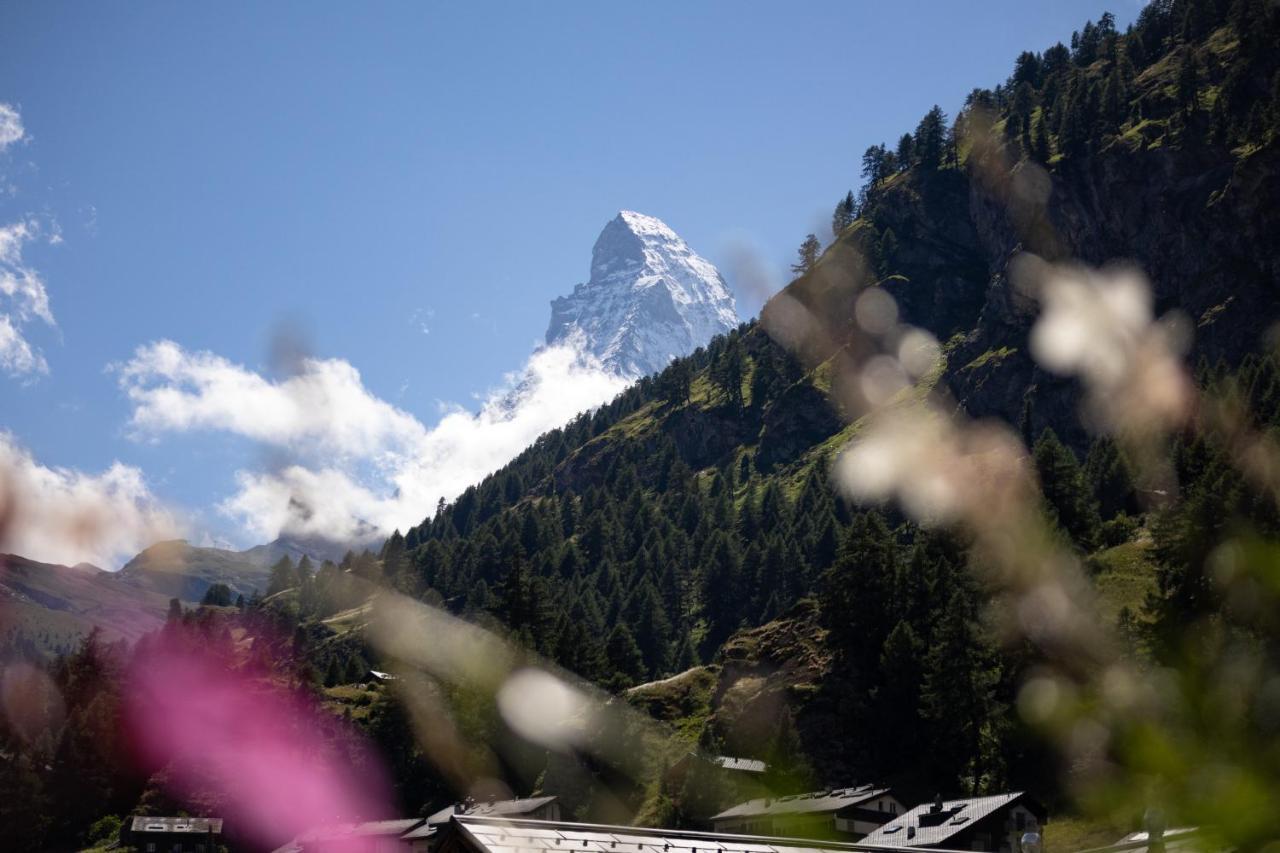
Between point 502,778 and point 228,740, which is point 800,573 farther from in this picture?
point 228,740

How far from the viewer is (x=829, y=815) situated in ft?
280

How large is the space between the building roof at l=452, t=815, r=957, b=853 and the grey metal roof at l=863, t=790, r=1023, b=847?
103 ft

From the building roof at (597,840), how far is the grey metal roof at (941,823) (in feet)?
103

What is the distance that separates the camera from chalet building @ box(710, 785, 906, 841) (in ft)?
279

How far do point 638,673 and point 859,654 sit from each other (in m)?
45.2

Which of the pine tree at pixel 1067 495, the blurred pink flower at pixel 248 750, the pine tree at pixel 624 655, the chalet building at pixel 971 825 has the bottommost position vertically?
the chalet building at pixel 971 825

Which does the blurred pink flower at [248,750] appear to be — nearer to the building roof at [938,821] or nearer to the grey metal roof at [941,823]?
the grey metal roof at [941,823]

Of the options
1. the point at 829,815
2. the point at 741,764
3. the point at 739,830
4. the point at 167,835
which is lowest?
the point at 739,830

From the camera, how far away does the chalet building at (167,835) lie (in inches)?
4931

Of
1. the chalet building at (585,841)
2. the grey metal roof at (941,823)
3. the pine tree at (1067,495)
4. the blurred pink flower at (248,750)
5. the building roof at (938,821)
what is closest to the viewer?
the chalet building at (585,841)

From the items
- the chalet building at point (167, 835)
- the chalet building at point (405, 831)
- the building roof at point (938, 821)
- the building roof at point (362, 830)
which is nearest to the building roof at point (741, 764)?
the chalet building at point (405, 831)

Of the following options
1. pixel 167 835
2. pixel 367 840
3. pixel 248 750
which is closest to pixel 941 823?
pixel 367 840

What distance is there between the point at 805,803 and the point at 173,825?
70.8 metres

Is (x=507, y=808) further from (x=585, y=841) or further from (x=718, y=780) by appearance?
(x=585, y=841)
